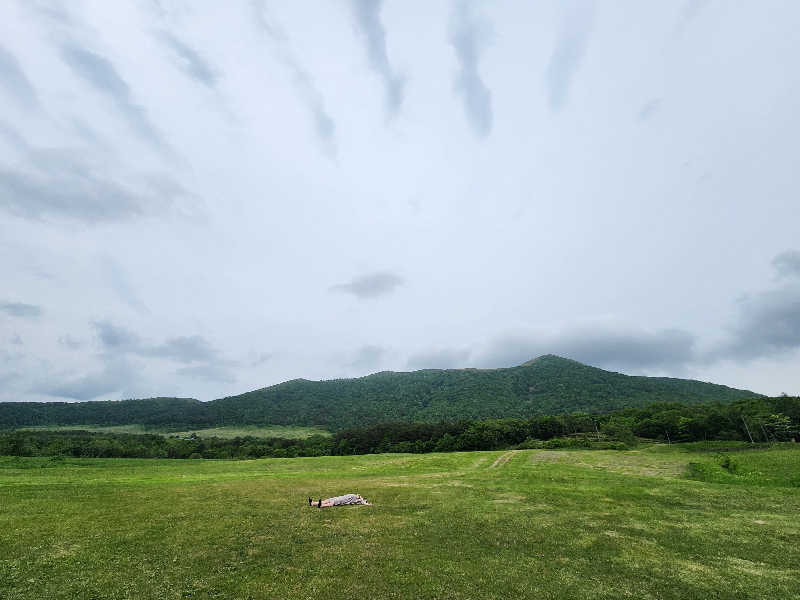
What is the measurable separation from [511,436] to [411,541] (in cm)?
11905

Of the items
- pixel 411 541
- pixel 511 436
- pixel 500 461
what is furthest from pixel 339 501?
pixel 511 436

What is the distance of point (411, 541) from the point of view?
21.1 metres

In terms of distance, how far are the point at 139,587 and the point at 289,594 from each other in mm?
6144

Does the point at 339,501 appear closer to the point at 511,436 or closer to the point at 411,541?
the point at 411,541

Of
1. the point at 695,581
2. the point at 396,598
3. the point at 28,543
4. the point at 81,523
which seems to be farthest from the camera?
the point at 81,523

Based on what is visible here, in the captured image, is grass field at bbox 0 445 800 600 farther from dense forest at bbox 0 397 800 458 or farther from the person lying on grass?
dense forest at bbox 0 397 800 458

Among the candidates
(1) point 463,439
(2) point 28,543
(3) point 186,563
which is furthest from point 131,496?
(1) point 463,439

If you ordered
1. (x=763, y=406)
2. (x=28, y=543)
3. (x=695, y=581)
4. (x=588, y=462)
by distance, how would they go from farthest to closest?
Answer: (x=763, y=406) < (x=588, y=462) < (x=28, y=543) < (x=695, y=581)

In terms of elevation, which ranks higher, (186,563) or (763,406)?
(763,406)

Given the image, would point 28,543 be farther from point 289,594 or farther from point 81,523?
point 289,594

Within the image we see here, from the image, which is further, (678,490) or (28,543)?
(678,490)

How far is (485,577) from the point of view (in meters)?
16.1

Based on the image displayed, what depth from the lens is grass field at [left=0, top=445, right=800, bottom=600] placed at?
49.9ft

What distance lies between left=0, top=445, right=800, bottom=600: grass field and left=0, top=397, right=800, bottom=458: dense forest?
73.0 metres
